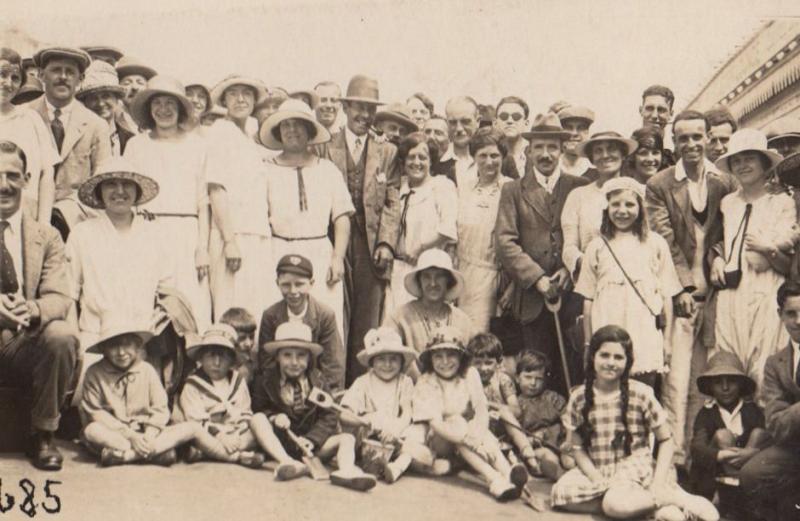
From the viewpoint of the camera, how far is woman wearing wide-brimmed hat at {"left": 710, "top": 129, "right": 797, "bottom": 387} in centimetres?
455

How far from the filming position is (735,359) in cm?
449

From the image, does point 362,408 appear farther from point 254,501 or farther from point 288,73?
point 288,73

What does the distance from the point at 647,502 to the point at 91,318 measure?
8.18ft

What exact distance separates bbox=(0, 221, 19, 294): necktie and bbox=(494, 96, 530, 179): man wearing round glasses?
2.53 m

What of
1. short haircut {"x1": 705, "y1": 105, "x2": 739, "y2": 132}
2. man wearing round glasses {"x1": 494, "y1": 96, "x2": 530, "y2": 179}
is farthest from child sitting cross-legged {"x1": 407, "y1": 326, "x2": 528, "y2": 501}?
short haircut {"x1": 705, "y1": 105, "x2": 739, "y2": 132}

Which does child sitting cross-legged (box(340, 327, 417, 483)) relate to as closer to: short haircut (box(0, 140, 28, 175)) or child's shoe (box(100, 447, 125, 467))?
child's shoe (box(100, 447, 125, 467))

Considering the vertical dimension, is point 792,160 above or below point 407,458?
above

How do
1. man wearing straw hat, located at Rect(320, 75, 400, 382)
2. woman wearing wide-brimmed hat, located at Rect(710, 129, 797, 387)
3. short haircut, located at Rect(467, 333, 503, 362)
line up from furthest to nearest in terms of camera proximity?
man wearing straw hat, located at Rect(320, 75, 400, 382) → short haircut, located at Rect(467, 333, 503, 362) → woman wearing wide-brimmed hat, located at Rect(710, 129, 797, 387)

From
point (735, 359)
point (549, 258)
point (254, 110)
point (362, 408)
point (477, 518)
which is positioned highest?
point (254, 110)

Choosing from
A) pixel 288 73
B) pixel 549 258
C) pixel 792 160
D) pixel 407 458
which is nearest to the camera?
pixel 407 458

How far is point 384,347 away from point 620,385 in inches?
40.5

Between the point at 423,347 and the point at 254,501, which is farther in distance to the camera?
the point at 423,347

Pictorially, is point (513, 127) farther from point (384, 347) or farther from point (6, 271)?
point (6, 271)

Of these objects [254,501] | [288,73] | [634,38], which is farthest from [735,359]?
[288,73]
